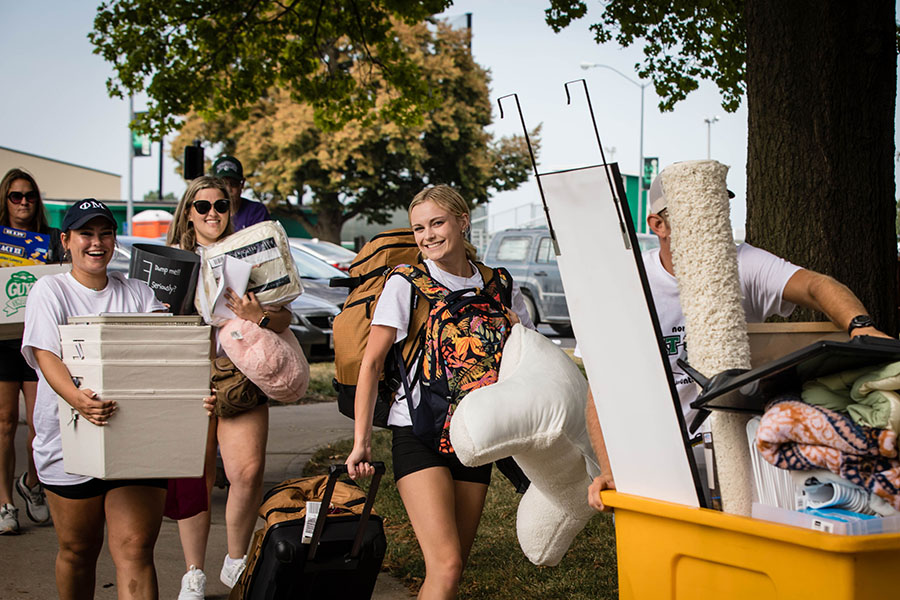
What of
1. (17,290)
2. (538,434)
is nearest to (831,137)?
(538,434)

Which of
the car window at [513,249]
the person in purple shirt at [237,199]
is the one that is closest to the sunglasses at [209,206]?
the person in purple shirt at [237,199]

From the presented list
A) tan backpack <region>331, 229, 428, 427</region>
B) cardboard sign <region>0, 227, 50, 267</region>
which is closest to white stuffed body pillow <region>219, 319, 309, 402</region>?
tan backpack <region>331, 229, 428, 427</region>

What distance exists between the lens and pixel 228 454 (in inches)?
178

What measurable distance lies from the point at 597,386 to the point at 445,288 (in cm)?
145

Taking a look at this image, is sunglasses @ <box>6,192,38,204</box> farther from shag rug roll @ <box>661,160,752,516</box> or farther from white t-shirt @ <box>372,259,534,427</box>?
shag rug roll @ <box>661,160,752,516</box>

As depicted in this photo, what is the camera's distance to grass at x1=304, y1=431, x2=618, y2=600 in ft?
15.3

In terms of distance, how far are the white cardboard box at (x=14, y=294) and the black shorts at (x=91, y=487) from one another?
153 cm

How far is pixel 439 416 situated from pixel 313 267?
11551 mm

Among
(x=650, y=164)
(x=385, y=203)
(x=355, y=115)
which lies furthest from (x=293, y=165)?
(x=355, y=115)

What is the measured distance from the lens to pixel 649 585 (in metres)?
2.11

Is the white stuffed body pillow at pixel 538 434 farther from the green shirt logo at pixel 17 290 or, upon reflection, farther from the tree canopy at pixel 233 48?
the tree canopy at pixel 233 48

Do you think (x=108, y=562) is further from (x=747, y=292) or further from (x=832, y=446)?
(x=832, y=446)

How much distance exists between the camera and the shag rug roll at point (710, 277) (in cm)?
216

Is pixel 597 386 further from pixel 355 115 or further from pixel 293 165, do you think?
pixel 293 165
